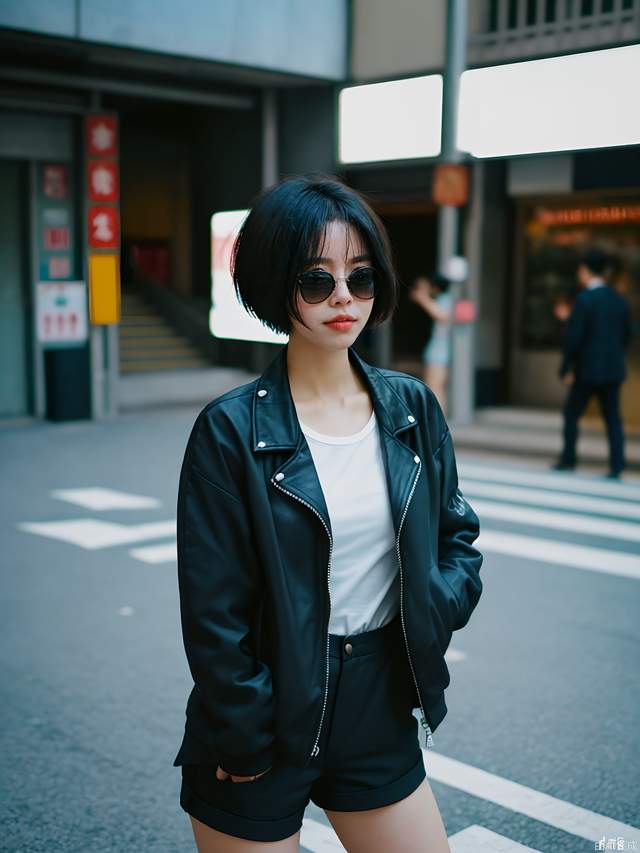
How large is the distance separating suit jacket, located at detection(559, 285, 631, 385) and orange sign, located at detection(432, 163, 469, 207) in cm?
324

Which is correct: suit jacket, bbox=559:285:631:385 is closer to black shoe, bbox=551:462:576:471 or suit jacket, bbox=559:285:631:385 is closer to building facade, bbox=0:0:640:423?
black shoe, bbox=551:462:576:471

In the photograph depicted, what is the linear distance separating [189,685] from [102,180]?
9993mm

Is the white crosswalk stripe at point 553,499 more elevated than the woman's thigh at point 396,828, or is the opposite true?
the woman's thigh at point 396,828

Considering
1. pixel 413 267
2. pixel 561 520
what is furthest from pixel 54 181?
pixel 561 520

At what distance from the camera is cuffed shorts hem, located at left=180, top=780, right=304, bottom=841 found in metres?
1.96

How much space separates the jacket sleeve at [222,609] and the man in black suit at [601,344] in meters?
8.20

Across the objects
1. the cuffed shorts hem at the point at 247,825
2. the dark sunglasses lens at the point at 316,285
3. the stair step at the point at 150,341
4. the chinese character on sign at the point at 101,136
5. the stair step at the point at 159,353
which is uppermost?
the chinese character on sign at the point at 101,136

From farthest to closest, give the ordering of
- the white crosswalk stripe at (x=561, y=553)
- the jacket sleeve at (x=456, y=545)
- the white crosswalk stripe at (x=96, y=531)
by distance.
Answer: the white crosswalk stripe at (x=96, y=531)
the white crosswalk stripe at (x=561, y=553)
the jacket sleeve at (x=456, y=545)

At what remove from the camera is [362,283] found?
82.2 inches

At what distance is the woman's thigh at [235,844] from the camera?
1967 mm

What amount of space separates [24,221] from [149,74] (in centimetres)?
297

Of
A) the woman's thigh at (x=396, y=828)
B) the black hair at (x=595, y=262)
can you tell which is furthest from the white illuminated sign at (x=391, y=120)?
the woman's thigh at (x=396, y=828)

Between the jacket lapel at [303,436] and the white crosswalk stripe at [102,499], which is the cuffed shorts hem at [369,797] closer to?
the jacket lapel at [303,436]

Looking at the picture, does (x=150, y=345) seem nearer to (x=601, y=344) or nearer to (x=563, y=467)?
(x=563, y=467)
